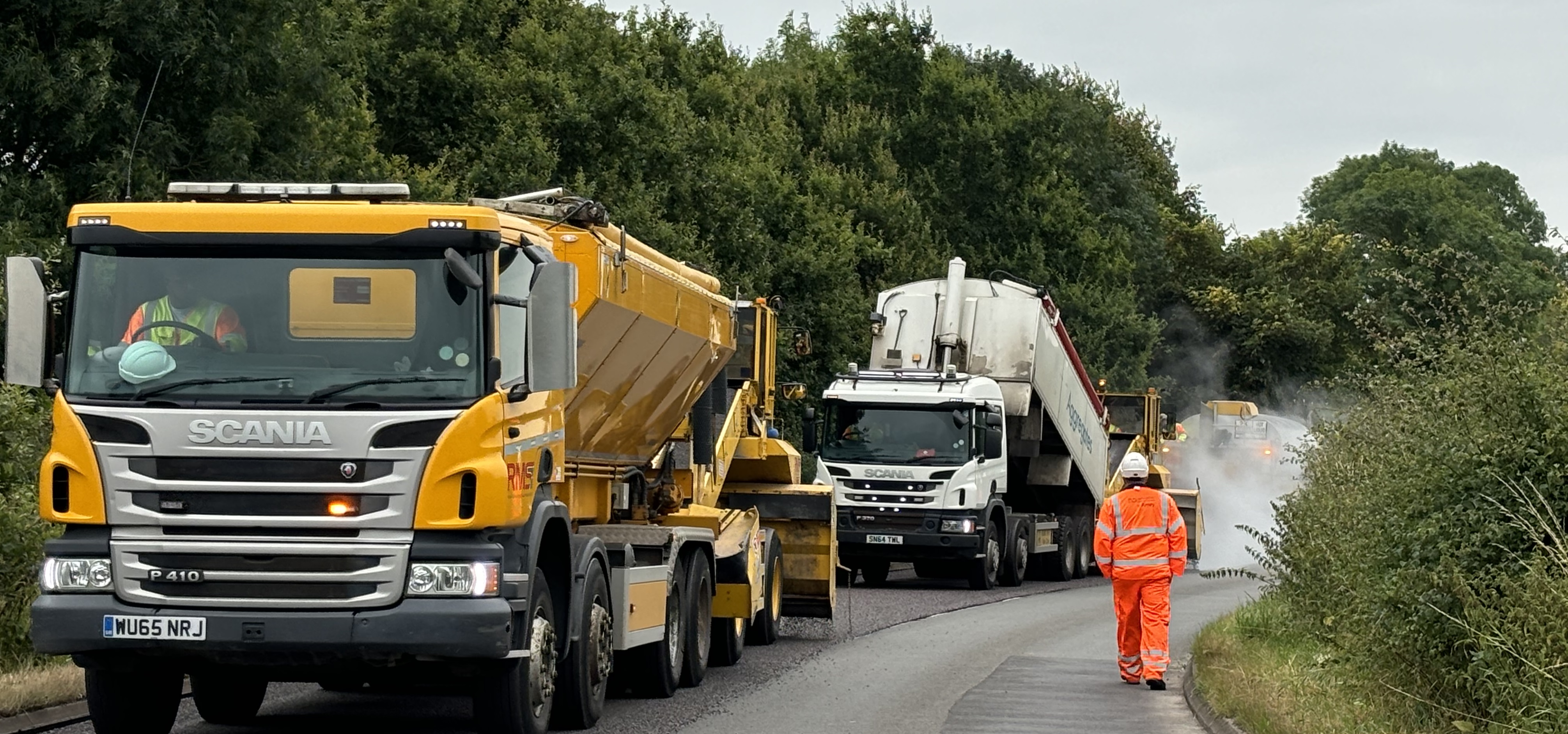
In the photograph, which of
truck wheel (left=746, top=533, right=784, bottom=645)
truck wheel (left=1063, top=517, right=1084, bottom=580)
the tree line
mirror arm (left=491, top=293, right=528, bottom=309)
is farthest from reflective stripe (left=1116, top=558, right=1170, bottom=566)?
truck wheel (left=1063, top=517, right=1084, bottom=580)

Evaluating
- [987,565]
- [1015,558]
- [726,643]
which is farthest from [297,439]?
[1015,558]

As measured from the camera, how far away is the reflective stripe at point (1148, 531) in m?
13.6

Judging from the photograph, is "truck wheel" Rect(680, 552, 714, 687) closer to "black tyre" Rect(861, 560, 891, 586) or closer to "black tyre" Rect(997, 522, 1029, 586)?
"black tyre" Rect(861, 560, 891, 586)

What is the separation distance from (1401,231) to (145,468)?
76052 millimetres

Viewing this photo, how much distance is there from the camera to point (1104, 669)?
15.2m

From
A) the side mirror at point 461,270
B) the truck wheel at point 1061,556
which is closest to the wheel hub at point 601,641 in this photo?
the side mirror at point 461,270

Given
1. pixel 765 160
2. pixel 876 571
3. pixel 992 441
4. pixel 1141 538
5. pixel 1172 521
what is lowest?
pixel 876 571

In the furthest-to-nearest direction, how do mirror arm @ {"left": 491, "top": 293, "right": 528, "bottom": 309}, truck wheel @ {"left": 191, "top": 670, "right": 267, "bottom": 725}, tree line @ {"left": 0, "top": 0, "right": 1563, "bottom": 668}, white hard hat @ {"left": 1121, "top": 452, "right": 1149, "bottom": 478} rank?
1. tree line @ {"left": 0, "top": 0, "right": 1563, "bottom": 668}
2. white hard hat @ {"left": 1121, "top": 452, "right": 1149, "bottom": 478}
3. truck wheel @ {"left": 191, "top": 670, "right": 267, "bottom": 725}
4. mirror arm @ {"left": 491, "top": 293, "right": 528, "bottom": 309}

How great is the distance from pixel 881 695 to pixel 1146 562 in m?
2.11

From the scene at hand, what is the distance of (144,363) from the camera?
9234mm

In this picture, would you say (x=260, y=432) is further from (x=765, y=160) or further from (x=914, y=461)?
(x=765, y=160)

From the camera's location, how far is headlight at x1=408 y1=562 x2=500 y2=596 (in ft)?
29.8

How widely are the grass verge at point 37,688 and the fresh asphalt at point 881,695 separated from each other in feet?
1.23

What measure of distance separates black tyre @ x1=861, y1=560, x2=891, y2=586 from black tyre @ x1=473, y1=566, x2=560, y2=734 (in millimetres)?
16778
